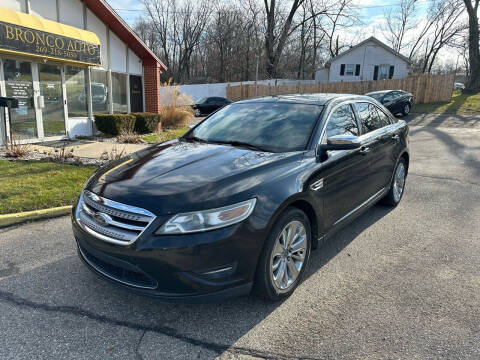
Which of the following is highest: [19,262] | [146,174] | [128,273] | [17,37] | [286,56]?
[286,56]

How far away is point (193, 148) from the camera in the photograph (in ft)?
11.7

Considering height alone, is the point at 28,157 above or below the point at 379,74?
below

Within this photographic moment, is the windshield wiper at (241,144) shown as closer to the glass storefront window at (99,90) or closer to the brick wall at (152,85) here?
the glass storefront window at (99,90)

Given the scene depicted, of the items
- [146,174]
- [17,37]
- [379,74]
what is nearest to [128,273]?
[146,174]

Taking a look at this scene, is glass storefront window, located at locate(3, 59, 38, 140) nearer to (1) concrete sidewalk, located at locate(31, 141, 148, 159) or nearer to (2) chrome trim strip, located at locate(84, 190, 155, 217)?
(1) concrete sidewalk, located at locate(31, 141, 148, 159)

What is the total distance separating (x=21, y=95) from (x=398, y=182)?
9627 millimetres

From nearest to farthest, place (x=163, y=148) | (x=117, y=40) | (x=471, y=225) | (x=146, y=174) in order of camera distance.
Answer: (x=146, y=174) < (x=163, y=148) < (x=471, y=225) < (x=117, y=40)

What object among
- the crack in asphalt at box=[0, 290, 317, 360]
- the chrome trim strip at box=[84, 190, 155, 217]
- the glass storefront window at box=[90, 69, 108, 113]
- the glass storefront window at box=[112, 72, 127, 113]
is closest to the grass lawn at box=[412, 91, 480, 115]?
the glass storefront window at box=[112, 72, 127, 113]

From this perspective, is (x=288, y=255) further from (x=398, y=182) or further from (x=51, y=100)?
(x=51, y=100)

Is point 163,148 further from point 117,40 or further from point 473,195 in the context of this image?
point 117,40

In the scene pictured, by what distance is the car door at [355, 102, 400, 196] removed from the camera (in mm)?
4277

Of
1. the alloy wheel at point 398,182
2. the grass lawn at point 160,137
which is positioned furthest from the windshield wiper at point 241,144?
the grass lawn at point 160,137

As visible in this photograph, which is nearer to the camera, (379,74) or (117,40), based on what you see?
(117,40)

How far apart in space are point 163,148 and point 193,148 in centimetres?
39
